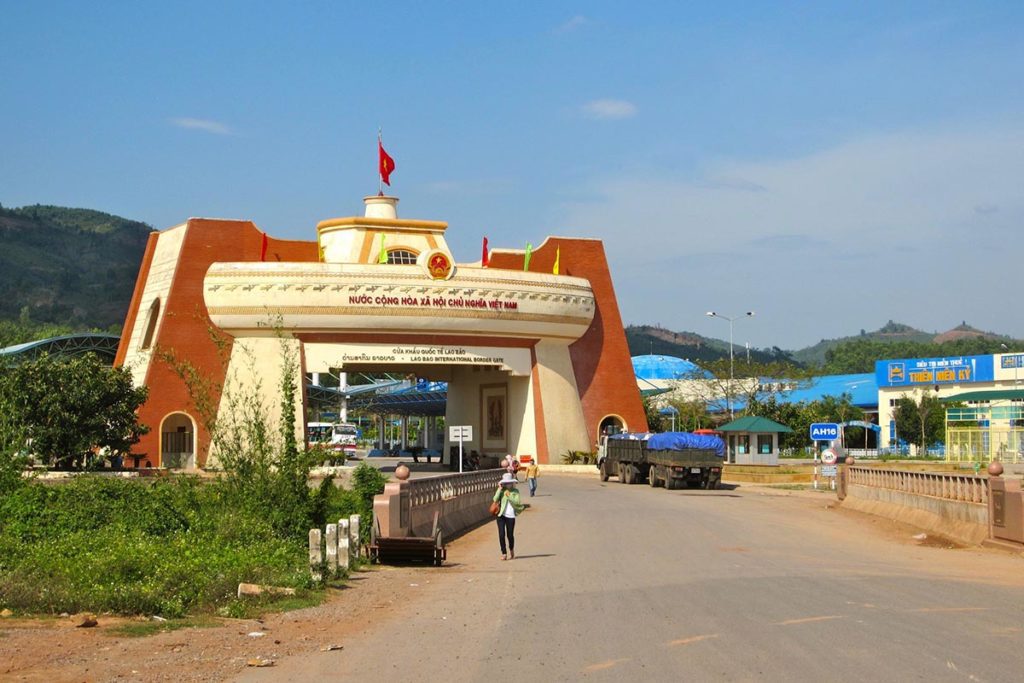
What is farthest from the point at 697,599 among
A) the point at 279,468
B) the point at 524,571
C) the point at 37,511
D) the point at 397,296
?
the point at 397,296

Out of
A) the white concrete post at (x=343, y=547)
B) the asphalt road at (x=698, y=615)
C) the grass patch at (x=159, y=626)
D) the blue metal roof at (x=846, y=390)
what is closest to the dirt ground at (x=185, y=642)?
the grass patch at (x=159, y=626)

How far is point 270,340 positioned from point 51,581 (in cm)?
4331

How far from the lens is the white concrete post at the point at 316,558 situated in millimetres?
17484

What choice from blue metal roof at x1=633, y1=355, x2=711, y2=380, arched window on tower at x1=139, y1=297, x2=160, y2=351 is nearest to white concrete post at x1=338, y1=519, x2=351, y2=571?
arched window on tower at x1=139, y1=297, x2=160, y2=351

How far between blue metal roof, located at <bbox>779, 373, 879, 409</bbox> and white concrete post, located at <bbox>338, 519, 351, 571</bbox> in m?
98.4

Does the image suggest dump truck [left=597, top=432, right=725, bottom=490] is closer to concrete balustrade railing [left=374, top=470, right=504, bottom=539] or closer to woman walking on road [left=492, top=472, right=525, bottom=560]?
concrete balustrade railing [left=374, top=470, right=504, bottom=539]

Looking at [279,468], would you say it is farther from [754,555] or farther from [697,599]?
[697,599]

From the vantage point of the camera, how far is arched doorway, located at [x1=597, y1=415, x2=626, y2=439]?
6519 cm

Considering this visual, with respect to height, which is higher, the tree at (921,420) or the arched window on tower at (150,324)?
the arched window on tower at (150,324)

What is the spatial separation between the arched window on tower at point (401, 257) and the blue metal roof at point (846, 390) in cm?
6050

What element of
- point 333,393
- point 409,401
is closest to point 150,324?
point 333,393

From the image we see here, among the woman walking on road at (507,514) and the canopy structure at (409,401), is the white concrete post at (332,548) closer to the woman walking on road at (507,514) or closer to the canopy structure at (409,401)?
the woman walking on road at (507,514)

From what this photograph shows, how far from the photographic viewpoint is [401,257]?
205 ft

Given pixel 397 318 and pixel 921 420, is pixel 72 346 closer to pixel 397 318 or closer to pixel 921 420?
pixel 397 318
